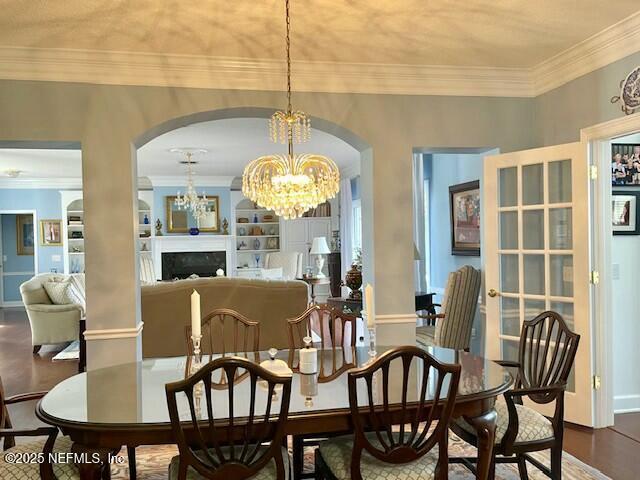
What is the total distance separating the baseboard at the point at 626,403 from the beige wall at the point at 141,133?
173 cm

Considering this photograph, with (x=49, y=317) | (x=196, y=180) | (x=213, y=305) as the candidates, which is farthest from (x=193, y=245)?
(x=213, y=305)

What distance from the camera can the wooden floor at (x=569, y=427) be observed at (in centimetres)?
316

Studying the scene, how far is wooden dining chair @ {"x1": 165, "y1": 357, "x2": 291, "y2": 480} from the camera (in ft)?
5.92

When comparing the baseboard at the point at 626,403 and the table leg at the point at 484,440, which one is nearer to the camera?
the table leg at the point at 484,440

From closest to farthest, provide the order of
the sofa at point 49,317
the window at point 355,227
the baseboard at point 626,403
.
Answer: the baseboard at point 626,403 < the sofa at point 49,317 < the window at point 355,227

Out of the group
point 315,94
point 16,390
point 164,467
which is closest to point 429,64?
point 315,94

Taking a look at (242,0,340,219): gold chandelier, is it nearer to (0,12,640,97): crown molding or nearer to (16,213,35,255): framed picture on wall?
(0,12,640,97): crown molding

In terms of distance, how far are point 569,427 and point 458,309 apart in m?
1.19

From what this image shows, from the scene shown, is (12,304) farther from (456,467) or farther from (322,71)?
(456,467)

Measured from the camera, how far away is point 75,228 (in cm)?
1049

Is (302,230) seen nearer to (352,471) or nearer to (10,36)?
(10,36)

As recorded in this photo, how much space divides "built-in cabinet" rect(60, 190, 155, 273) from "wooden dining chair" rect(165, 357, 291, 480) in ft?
28.5

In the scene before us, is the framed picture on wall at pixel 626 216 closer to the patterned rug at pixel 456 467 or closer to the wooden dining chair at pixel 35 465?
the patterned rug at pixel 456 467

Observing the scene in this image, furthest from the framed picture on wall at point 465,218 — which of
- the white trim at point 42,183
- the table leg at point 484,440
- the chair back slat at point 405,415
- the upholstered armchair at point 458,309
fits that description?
the white trim at point 42,183
